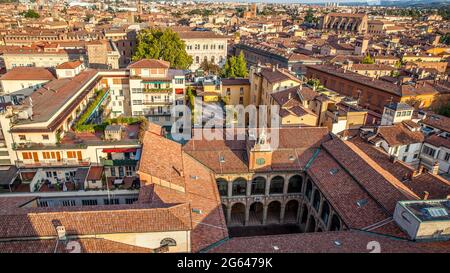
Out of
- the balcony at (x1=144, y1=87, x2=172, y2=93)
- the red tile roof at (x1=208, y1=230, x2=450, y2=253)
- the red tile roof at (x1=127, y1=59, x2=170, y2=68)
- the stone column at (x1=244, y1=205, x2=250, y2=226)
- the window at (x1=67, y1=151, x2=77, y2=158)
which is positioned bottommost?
the stone column at (x1=244, y1=205, x2=250, y2=226)

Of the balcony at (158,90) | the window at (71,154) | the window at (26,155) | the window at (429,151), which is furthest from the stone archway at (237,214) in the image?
the window at (429,151)

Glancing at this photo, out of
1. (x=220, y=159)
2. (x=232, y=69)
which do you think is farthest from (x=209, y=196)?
(x=232, y=69)

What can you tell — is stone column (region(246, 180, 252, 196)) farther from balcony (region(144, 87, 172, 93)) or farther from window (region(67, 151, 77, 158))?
balcony (region(144, 87, 172, 93))

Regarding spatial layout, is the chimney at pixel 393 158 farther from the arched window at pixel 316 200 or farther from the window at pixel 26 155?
the window at pixel 26 155

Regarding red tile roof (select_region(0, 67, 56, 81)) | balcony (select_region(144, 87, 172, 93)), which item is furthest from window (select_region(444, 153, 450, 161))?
red tile roof (select_region(0, 67, 56, 81))

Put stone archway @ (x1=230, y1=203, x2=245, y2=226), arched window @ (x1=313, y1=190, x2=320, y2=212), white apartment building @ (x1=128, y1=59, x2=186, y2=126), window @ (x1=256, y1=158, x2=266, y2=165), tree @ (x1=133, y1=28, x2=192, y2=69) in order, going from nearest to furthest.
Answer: arched window @ (x1=313, y1=190, x2=320, y2=212), window @ (x1=256, y1=158, x2=266, y2=165), stone archway @ (x1=230, y1=203, x2=245, y2=226), white apartment building @ (x1=128, y1=59, x2=186, y2=126), tree @ (x1=133, y1=28, x2=192, y2=69)

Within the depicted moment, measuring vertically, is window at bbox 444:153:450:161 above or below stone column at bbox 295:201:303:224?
above
